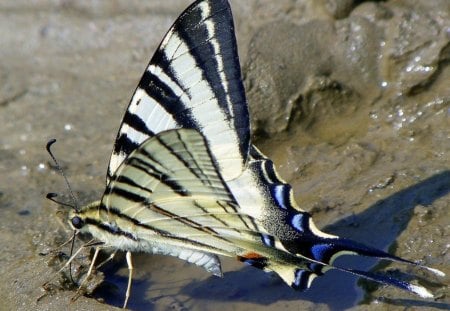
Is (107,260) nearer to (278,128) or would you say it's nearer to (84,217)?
(84,217)

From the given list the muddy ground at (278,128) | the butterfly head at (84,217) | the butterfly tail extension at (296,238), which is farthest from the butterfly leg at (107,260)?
the butterfly tail extension at (296,238)

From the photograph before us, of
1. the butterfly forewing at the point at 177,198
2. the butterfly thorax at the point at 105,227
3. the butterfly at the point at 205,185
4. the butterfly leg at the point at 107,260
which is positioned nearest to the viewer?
the butterfly forewing at the point at 177,198

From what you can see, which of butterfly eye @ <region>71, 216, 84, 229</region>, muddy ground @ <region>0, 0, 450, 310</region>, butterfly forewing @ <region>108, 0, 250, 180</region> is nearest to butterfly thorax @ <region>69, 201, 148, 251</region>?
butterfly eye @ <region>71, 216, 84, 229</region>

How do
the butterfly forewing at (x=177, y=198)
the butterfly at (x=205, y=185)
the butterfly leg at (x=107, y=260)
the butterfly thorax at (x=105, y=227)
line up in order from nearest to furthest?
the butterfly forewing at (x=177, y=198) < the butterfly at (x=205, y=185) < the butterfly thorax at (x=105, y=227) < the butterfly leg at (x=107, y=260)

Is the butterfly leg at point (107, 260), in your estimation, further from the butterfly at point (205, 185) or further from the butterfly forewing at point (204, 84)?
the butterfly forewing at point (204, 84)

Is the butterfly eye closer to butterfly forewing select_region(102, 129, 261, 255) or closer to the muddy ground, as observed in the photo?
butterfly forewing select_region(102, 129, 261, 255)

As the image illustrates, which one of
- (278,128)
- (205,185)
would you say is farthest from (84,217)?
(278,128)

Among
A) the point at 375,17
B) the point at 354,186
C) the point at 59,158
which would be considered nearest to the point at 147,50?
the point at 59,158
